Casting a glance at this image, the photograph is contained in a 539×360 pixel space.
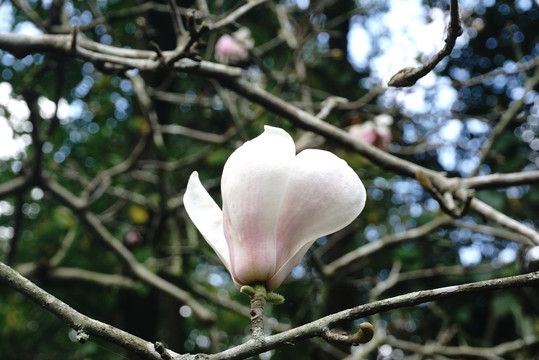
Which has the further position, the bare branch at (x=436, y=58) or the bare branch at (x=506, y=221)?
the bare branch at (x=506, y=221)

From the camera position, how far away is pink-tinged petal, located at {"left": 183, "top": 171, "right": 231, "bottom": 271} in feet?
2.29

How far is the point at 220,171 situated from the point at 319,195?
245 centimetres

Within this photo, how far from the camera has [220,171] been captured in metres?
3.06

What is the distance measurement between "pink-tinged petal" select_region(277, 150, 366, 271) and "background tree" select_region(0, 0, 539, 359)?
13 cm

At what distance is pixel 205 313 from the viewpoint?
6.12 feet

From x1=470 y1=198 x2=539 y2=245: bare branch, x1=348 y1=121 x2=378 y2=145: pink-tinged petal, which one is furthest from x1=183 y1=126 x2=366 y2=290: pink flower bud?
x1=348 y1=121 x2=378 y2=145: pink-tinged petal

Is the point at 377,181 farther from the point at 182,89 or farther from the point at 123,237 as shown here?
the point at 182,89

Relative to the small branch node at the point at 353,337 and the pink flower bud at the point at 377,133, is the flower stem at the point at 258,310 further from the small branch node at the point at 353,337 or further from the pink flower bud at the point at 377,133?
the pink flower bud at the point at 377,133

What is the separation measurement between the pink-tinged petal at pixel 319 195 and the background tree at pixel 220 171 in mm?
131

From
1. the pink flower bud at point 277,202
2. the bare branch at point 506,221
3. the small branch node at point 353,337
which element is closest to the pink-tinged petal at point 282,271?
the pink flower bud at point 277,202

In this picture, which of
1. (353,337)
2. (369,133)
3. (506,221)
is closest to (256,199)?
(353,337)

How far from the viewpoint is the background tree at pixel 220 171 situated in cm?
107


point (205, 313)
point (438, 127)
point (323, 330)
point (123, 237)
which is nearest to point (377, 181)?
point (438, 127)

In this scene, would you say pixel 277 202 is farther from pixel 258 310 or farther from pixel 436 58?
pixel 436 58
